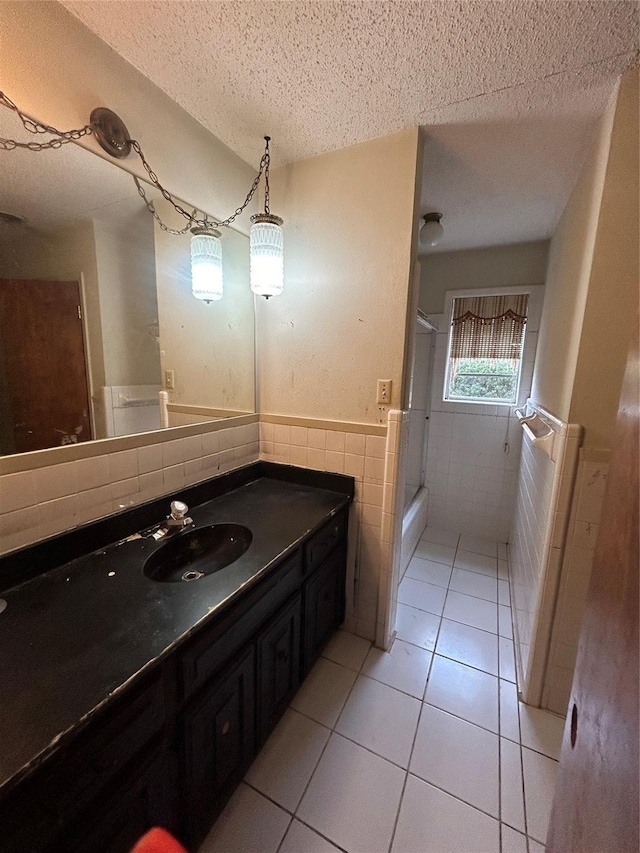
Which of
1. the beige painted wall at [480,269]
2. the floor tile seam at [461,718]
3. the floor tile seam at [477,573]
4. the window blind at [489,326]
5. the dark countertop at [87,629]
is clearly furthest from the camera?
the window blind at [489,326]

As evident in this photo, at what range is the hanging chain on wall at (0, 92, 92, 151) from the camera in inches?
35.3

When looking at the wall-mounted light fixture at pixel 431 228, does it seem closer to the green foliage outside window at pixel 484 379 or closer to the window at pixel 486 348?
the window at pixel 486 348

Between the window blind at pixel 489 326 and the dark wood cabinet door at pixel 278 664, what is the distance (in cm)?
244

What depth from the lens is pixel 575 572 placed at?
4.47ft

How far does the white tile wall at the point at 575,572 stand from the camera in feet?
4.24

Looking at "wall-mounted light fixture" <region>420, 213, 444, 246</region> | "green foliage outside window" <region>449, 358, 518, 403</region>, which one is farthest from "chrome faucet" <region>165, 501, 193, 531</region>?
"green foliage outside window" <region>449, 358, 518, 403</region>

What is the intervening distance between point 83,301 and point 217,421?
0.72 m

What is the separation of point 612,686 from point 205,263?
70.7 inches

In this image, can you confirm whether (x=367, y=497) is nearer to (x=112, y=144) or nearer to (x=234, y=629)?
(x=234, y=629)

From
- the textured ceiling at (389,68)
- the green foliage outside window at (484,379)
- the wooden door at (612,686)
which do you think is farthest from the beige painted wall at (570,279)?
the wooden door at (612,686)

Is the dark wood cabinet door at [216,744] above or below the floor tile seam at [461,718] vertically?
above

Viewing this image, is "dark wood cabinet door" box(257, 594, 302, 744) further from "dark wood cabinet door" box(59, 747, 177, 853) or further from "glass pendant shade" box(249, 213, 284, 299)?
"glass pendant shade" box(249, 213, 284, 299)

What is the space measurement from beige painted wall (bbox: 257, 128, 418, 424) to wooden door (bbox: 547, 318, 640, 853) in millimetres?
1020

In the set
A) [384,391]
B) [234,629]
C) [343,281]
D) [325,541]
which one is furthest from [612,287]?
[234,629]
